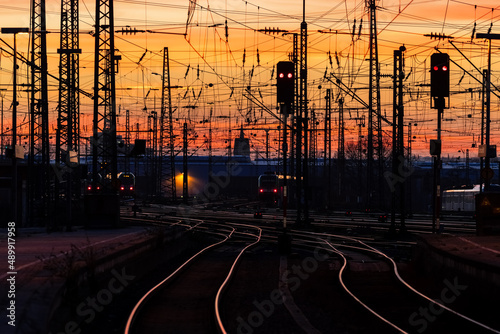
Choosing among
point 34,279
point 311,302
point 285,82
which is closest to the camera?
point 34,279

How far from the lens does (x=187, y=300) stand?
20.1 m

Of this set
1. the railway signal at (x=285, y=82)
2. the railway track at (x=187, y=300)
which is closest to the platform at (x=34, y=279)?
the railway track at (x=187, y=300)

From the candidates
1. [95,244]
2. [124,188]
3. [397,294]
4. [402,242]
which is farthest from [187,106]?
[397,294]

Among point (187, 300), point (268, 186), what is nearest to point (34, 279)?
point (187, 300)

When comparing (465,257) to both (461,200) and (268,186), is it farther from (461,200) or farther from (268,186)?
(268,186)

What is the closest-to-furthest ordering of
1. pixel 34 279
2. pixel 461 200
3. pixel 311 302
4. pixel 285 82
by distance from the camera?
pixel 34 279 → pixel 311 302 → pixel 285 82 → pixel 461 200

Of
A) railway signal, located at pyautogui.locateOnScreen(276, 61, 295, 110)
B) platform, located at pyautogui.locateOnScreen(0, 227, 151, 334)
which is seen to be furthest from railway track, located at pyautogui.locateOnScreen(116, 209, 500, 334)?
railway signal, located at pyautogui.locateOnScreen(276, 61, 295, 110)

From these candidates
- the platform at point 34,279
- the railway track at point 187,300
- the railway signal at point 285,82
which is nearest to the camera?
the platform at point 34,279

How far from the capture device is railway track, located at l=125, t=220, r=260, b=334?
1611 cm

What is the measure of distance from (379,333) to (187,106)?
229 feet

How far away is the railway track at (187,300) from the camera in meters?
16.1

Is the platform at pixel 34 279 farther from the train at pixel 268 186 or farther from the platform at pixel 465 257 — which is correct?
the train at pixel 268 186

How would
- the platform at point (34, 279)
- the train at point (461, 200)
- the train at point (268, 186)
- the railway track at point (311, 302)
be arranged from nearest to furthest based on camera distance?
the platform at point (34, 279) → the railway track at point (311, 302) → the train at point (461, 200) → the train at point (268, 186)

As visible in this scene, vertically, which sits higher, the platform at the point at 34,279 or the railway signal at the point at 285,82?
the railway signal at the point at 285,82
